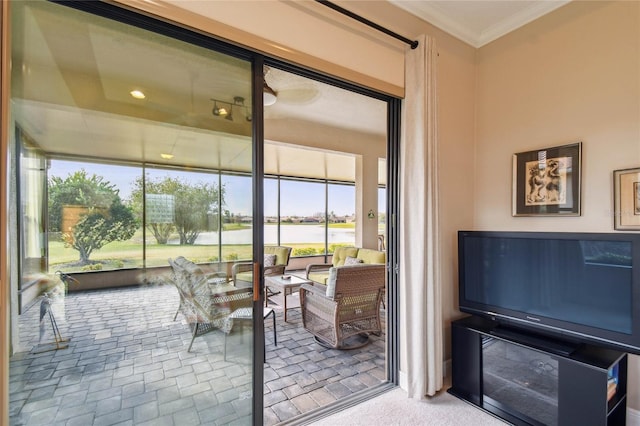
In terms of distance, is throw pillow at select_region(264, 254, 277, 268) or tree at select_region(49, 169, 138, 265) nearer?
tree at select_region(49, 169, 138, 265)

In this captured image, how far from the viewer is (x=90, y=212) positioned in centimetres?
140

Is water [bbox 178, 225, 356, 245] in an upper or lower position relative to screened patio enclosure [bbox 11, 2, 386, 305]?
lower

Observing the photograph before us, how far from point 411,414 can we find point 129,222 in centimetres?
223

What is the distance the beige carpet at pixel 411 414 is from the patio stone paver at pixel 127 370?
46 cm

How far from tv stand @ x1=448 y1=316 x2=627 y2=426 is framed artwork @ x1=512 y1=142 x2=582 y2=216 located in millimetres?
967

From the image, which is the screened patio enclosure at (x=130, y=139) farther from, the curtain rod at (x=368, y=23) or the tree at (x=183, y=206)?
the curtain rod at (x=368, y=23)

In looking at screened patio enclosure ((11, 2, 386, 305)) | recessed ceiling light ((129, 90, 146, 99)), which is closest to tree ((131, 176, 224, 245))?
screened patio enclosure ((11, 2, 386, 305))

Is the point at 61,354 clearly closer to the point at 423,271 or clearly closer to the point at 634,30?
the point at 423,271

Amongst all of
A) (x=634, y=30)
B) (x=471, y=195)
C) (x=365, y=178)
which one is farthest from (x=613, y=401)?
(x=365, y=178)

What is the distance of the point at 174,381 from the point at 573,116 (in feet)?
10.6

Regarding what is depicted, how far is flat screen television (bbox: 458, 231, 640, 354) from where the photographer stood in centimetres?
167

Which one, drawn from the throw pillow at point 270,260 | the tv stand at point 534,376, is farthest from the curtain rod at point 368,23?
the throw pillow at point 270,260

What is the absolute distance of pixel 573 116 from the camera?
2162 mm

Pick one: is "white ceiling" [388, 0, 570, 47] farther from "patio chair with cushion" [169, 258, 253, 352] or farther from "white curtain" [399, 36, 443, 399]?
"patio chair with cushion" [169, 258, 253, 352]
